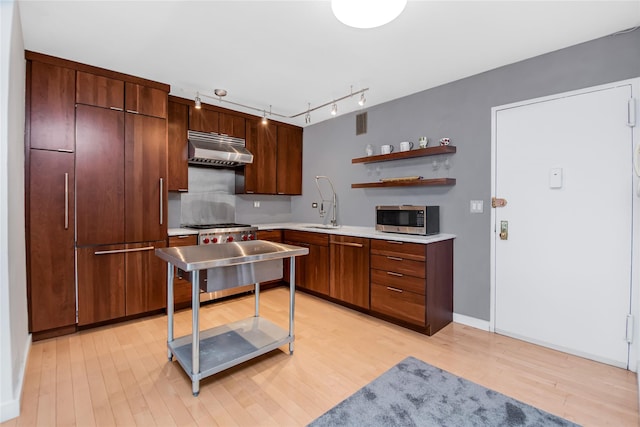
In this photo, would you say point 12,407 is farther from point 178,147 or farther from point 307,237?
point 307,237

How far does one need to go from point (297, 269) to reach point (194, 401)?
247 cm

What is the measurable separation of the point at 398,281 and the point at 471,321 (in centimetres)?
86

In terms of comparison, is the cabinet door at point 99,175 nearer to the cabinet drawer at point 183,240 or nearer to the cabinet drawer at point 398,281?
the cabinet drawer at point 183,240

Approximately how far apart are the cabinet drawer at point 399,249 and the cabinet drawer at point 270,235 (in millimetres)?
1648

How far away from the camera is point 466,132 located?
3152mm

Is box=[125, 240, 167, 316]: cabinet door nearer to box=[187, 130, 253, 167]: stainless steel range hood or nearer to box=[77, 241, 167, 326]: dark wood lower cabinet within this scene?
box=[77, 241, 167, 326]: dark wood lower cabinet

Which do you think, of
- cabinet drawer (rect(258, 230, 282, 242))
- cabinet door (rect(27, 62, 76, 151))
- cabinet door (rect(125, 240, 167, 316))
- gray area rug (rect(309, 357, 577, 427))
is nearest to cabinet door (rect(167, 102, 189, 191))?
cabinet door (rect(125, 240, 167, 316))

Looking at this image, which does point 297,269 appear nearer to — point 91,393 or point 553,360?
point 91,393

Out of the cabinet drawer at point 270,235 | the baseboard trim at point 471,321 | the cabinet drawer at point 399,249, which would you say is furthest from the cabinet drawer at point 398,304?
the cabinet drawer at point 270,235

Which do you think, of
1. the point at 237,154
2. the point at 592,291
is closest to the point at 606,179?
the point at 592,291

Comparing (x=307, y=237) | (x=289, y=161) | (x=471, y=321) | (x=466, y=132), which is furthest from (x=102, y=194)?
(x=471, y=321)

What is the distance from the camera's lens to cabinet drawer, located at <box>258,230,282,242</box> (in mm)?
4289

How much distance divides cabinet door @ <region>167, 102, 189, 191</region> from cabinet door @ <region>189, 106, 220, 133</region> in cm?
6

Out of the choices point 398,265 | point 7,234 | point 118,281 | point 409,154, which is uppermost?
point 409,154
